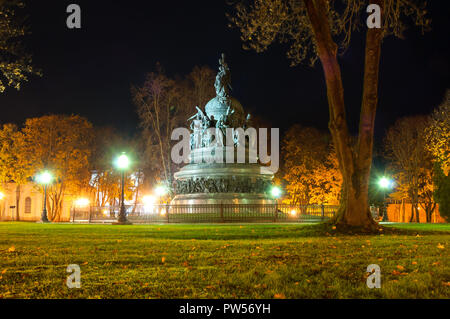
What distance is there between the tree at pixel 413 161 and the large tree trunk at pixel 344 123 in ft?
107

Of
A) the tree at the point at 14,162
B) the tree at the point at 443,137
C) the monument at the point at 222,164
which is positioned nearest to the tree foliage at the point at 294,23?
the monument at the point at 222,164

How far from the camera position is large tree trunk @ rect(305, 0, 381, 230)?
1249 centimetres

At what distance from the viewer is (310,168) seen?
51594mm

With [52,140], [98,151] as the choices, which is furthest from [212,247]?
[98,151]

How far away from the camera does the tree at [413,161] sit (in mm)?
42812

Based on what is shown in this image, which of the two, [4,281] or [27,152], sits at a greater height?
[27,152]

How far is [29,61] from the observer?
17953 millimetres

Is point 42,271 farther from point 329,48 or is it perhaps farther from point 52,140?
point 52,140

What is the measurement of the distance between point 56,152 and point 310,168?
30025mm

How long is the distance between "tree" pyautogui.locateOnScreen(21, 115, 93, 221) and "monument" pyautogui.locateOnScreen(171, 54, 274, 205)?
1880cm

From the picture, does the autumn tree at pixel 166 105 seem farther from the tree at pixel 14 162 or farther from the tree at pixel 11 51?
the tree at pixel 11 51

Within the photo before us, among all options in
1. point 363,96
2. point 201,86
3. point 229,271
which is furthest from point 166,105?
point 229,271

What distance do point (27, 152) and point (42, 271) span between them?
4364 centimetres

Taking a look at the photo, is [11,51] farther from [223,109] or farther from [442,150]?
[442,150]
